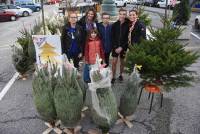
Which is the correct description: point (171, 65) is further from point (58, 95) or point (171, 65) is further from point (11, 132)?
point (11, 132)

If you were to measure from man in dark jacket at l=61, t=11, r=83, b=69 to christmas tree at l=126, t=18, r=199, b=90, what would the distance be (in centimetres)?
142

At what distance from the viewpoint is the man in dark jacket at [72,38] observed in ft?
22.7

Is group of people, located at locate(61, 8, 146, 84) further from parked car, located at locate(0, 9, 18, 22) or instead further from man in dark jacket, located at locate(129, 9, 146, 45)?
parked car, located at locate(0, 9, 18, 22)

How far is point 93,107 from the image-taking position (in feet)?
16.4

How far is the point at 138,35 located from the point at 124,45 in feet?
1.69

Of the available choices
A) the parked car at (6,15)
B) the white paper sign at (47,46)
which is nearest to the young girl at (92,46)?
the white paper sign at (47,46)

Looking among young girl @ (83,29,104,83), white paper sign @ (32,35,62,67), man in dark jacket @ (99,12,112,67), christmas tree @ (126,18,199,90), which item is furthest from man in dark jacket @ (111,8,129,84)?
white paper sign @ (32,35,62,67)

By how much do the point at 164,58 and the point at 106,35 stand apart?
5.87 ft

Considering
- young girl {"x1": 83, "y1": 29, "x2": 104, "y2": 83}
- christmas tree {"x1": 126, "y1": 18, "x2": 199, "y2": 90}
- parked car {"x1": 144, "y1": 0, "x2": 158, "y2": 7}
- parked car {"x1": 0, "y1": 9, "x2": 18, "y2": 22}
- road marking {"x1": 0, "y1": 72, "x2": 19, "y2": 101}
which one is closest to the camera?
christmas tree {"x1": 126, "y1": 18, "x2": 199, "y2": 90}

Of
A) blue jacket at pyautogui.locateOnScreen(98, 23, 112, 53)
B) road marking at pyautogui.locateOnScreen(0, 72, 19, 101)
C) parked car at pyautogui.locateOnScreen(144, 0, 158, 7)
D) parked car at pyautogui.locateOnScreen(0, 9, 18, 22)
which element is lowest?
road marking at pyautogui.locateOnScreen(0, 72, 19, 101)

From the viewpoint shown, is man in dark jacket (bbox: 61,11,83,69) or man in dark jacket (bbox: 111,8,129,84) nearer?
man in dark jacket (bbox: 61,11,83,69)

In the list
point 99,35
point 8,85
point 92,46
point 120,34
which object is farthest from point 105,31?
point 8,85

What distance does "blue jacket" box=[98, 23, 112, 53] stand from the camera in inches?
280

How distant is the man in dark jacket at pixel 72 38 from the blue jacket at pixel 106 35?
48 centimetres
